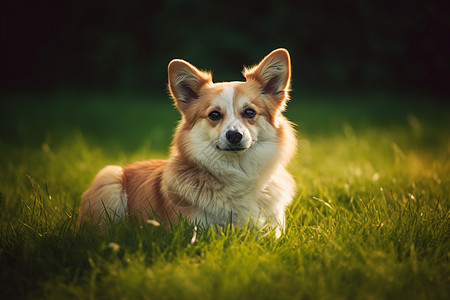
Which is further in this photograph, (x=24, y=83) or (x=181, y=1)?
(x=24, y=83)

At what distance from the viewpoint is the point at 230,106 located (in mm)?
2650

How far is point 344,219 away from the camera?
8.45 ft

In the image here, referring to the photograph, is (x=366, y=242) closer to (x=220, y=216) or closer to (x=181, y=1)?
(x=220, y=216)

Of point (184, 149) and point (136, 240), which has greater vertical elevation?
point (184, 149)

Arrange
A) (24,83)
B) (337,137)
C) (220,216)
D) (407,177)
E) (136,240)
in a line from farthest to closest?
(24,83) < (337,137) < (407,177) < (220,216) < (136,240)

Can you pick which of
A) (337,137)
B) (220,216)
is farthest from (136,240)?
(337,137)

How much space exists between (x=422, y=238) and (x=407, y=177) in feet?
5.44

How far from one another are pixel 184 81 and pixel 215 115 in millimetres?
409

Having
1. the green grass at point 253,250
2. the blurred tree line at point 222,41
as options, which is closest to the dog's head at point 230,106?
the green grass at point 253,250

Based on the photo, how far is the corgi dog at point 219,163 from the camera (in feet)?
8.18

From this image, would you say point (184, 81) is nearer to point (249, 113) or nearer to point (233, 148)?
point (249, 113)

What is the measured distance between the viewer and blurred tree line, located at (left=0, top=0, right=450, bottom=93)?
13.4 m

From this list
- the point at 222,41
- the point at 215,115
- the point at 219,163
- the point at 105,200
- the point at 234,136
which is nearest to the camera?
the point at 234,136

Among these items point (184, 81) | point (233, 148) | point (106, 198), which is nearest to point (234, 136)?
point (233, 148)
